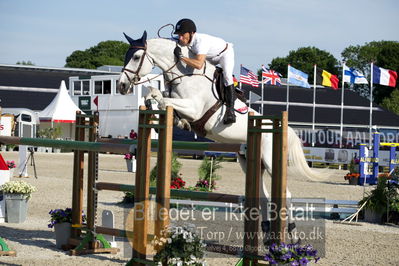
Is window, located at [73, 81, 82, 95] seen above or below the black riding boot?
above

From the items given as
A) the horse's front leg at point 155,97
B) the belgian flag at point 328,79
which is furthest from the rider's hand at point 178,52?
the belgian flag at point 328,79

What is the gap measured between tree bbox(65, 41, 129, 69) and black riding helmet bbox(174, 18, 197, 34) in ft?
209

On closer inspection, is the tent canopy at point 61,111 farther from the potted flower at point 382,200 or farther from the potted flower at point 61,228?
the potted flower at point 61,228

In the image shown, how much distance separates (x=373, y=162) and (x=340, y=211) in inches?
306

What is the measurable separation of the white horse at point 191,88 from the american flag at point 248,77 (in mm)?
18372

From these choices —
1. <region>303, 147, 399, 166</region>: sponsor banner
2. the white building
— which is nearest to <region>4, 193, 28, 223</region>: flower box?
<region>303, 147, 399, 166</region>: sponsor banner

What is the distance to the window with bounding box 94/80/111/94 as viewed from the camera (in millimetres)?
34531

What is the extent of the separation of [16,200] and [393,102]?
51240 mm

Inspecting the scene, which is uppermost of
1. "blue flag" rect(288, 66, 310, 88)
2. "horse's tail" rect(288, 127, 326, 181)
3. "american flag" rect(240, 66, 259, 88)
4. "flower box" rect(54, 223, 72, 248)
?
"blue flag" rect(288, 66, 310, 88)

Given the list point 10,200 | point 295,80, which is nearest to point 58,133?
point 295,80

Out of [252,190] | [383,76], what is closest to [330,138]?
[383,76]

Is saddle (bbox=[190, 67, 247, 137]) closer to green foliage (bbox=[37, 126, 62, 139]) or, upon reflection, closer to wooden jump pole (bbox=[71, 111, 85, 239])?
wooden jump pole (bbox=[71, 111, 85, 239])

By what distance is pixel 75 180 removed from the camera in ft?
22.2

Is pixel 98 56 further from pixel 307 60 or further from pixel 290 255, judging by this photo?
pixel 290 255
